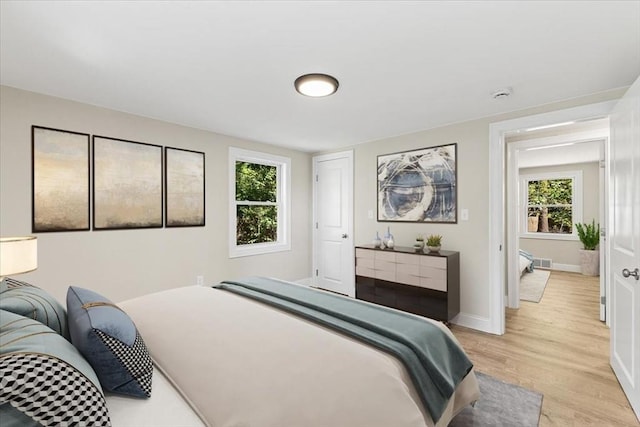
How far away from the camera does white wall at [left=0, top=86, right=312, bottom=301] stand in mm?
2482

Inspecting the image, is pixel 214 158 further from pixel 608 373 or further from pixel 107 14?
pixel 608 373

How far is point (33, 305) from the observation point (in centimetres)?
121

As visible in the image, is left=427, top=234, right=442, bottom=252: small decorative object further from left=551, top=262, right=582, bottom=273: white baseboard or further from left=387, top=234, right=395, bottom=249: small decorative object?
left=551, top=262, right=582, bottom=273: white baseboard

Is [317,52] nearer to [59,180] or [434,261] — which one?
[434,261]

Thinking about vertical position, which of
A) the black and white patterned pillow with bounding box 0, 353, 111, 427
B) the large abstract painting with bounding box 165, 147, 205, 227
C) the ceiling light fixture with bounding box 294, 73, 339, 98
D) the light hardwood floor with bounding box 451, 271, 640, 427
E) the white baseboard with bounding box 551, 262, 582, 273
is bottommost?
the light hardwood floor with bounding box 451, 271, 640, 427

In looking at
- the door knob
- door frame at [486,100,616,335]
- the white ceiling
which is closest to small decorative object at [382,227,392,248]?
door frame at [486,100,616,335]

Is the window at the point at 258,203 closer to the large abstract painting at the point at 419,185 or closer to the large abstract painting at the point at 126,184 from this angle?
the large abstract painting at the point at 126,184

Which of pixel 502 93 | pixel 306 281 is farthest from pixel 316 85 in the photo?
pixel 306 281

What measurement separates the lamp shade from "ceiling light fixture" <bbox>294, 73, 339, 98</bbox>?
2126 mm

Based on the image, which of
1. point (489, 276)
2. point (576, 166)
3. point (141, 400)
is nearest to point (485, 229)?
point (489, 276)

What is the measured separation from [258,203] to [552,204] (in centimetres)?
654

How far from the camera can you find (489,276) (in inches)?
128

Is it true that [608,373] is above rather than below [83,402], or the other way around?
below

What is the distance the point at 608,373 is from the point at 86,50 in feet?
14.9
